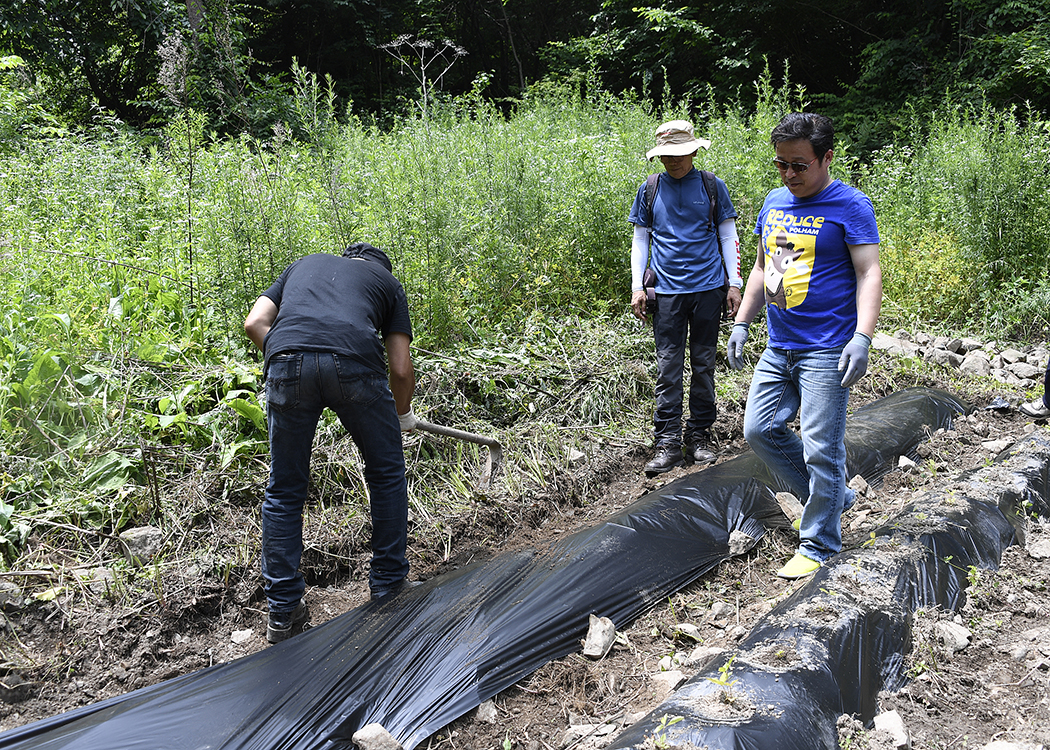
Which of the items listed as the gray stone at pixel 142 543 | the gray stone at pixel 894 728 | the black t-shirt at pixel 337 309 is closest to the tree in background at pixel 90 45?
the gray stone at pixel 142 543

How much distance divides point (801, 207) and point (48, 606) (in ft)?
10.6

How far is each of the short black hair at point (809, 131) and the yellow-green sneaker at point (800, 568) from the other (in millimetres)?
1565

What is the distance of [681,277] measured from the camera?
3.95 metres

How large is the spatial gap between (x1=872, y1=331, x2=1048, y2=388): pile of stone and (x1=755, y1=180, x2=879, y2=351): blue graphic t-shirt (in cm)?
362

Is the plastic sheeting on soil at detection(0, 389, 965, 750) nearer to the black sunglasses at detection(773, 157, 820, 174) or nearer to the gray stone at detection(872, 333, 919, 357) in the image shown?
the black sunglasses at detection(773, 157, 820, 174)

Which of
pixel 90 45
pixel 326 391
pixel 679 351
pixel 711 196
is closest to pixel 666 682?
pixel 326 391

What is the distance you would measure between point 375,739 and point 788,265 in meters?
2.14

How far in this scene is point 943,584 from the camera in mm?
2549

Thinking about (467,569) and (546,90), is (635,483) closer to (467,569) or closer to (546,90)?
(467,569)

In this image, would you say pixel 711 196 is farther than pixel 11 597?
Yes

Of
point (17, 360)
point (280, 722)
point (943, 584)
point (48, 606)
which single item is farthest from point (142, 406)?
point (943, 584)

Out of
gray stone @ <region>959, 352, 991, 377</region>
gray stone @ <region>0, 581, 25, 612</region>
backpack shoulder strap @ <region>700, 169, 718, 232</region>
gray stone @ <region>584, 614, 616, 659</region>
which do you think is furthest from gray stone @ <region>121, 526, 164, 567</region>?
gray stone @ <region>959, 352, 991, 377</region>

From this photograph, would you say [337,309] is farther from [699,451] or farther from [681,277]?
[699,451]

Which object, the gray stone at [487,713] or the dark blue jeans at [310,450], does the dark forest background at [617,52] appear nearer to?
the dark blue jeans at [310,450]
